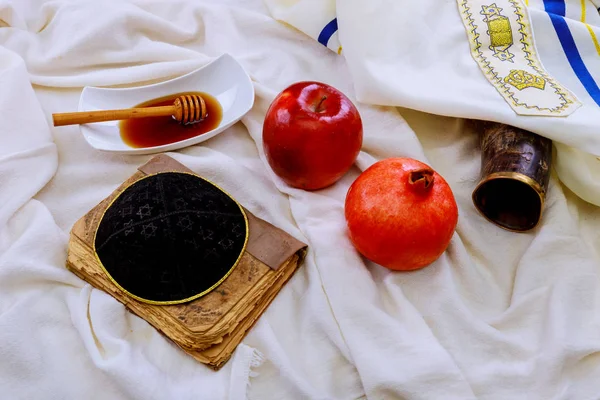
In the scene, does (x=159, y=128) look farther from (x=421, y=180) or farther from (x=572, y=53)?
(x=572, y=53)

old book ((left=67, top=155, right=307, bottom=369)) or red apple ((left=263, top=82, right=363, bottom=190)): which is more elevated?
red apple ((left=263, top=82, right=363, bottom=190))

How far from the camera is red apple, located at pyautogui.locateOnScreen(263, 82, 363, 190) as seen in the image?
2.53 feet

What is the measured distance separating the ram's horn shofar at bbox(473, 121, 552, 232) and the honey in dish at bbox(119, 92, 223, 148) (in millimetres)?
511

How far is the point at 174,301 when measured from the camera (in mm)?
675

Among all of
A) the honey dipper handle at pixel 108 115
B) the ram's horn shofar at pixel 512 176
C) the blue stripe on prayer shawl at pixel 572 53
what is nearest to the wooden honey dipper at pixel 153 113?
the honey dipper handle at pixel 108 115

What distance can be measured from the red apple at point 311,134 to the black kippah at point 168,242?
134 millimetres

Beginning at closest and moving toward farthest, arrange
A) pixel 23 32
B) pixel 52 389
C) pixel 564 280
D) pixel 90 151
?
pixel 52 389, pixel 564 280, pixel 90 151, pixel 23 32

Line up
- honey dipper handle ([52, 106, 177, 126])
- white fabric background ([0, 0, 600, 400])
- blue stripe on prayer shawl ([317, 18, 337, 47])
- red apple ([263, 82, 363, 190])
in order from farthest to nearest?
blue stripe on prayer shawl ([317, 18, 337, 47]) < honey dipper handle ([52, 106, 177, 126]) < red apple ([263, 82, 363, 190]) < white fabric background ([0, 0, 600, 400])

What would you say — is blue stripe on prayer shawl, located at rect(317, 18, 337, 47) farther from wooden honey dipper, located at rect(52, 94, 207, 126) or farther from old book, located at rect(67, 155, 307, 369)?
old book, located at rect(67, 155, 307, 369)

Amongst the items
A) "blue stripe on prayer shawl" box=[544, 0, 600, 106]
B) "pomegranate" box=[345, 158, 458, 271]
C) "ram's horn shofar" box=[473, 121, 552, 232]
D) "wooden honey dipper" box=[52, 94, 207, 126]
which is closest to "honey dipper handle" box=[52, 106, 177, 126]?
"wooden honey dipper" box=[52, 94, 207, 126]

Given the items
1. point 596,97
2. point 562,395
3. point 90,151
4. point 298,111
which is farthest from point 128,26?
point 562,395

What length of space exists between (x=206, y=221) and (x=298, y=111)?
225 millimetres

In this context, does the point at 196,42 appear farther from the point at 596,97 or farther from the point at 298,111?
the point at 596,97

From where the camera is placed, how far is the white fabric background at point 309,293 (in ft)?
2.18
